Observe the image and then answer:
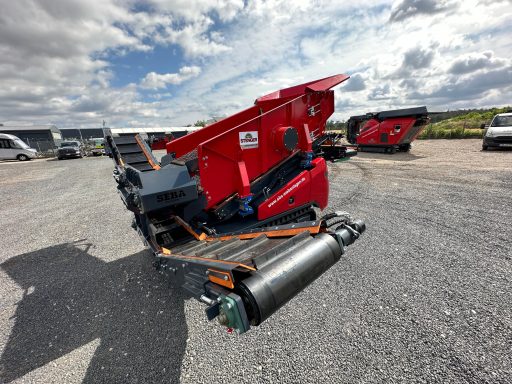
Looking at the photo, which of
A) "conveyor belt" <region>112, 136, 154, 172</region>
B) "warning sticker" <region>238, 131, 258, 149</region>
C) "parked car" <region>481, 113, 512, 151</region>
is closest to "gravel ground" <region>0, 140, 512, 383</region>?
"conveyor belt" <region>112, 136, 154, 172</region>

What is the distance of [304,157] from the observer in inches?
155

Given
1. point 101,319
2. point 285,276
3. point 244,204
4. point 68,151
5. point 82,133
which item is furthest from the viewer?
point 82,133

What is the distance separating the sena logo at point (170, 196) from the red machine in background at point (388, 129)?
1229cm

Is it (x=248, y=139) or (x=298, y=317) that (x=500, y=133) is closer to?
(x=248, y=139)

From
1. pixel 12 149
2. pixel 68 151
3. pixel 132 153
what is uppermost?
pixel 12 149

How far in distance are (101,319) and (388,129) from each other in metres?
16.6

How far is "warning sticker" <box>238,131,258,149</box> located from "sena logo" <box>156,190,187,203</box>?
3.73 feet

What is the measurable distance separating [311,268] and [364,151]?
16930 mm

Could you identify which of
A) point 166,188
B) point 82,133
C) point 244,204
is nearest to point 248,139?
point 244,204

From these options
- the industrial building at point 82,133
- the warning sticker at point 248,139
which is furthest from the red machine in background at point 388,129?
the industrial building at point 82,133

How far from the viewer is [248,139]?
10.7 feet

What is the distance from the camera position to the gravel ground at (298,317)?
1.94 meters

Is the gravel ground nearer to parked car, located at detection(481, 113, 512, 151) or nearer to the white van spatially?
parked car, located at detection(481, 113, 512, 151)

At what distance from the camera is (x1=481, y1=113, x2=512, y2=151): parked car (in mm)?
12141
